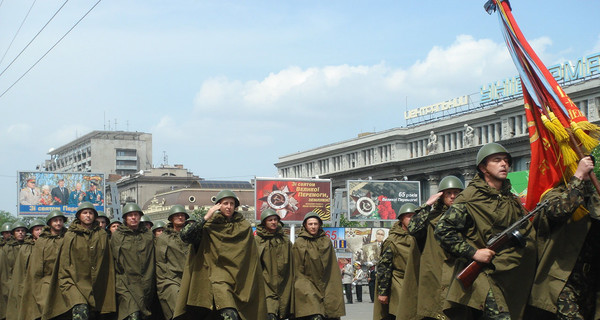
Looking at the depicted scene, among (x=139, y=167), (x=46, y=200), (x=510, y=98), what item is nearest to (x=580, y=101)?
(x=510, y=98)

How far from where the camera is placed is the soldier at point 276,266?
515 inches

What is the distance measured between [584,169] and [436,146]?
9440 cm

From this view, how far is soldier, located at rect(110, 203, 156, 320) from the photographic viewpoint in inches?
524

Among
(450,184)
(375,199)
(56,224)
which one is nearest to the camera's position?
(450,184)

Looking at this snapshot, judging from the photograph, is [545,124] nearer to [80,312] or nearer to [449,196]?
[449,196]

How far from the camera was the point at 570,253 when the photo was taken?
26.7 ft

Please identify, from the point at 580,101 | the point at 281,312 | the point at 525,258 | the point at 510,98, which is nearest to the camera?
the point at 525,258

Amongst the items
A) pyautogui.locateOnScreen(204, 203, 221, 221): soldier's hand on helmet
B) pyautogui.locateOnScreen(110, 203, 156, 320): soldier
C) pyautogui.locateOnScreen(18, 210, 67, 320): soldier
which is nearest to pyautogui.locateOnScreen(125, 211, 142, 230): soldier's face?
pyautogui.locateOnScreen(110, 203, 156, 320): soldier

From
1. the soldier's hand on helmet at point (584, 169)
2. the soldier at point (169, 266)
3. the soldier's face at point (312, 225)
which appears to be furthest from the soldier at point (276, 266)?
the soldier's hand on helmet at point (584, 169)

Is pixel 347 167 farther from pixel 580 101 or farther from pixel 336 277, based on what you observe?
pixel 336 277

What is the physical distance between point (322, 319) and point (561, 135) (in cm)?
564

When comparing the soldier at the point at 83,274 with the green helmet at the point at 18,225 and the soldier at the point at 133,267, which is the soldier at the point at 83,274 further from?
the green helmet at the point at 18,225

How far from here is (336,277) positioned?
1385 centimetres

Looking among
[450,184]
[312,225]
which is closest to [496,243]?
[450,184]
